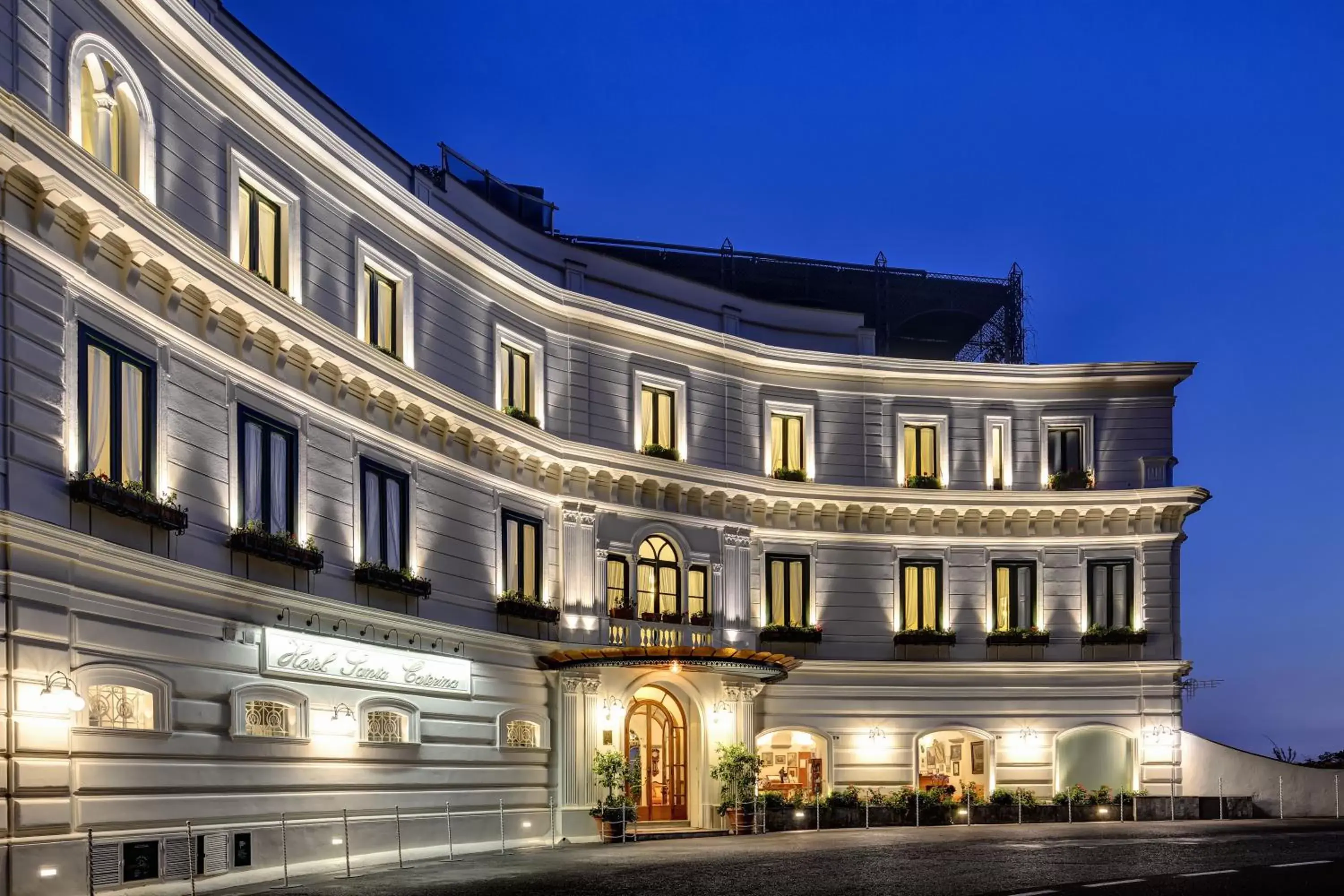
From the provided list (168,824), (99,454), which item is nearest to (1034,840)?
(168,824)

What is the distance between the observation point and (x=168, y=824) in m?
21.5

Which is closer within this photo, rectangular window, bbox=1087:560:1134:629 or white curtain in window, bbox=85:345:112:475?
white curtain in window, bbox=85:345:112:475

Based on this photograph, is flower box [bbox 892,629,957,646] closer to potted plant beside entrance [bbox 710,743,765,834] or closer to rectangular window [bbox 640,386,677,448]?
potted plant beside entrance [bbox 710,743,765,834]

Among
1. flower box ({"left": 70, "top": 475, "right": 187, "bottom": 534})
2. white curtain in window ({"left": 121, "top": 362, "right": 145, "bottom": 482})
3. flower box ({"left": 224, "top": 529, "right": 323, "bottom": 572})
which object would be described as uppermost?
white curtain in window ({"left": 121, "top": 362, "right": 145, "bottom": 482})

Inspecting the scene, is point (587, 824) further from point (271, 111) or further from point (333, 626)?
point (271, 111)

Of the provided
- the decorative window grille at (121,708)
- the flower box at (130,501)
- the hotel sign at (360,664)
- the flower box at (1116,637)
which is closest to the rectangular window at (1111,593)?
the flower box at (1116,637)

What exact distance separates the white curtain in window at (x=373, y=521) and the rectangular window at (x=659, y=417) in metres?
11.3

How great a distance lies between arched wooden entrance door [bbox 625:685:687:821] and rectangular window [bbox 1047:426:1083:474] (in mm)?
15339

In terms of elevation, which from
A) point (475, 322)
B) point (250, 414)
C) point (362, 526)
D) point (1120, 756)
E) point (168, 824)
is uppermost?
point (475, 322)

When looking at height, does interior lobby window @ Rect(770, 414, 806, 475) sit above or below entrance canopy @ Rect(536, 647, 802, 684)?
above

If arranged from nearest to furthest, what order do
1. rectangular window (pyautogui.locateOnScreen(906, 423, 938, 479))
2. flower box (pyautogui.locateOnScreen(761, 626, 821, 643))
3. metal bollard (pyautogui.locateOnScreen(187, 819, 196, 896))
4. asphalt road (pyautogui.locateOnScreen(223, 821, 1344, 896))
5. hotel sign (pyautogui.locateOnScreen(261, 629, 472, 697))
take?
metal bollard (pyautogui.locateOnScreen(187, 819, 196, 896)), asphalt road (pyautogui.locateOnScreen(223, 821, 1344, 896)), hotel sign (pyautogui.locateOnScreen(261, 629, 472, 697)), flower box (pyautogui.locateOnScreen(761, 626, 821, 643)), rectangular window (pyautogui.locateOnScreen(906, 423, 938, 479))

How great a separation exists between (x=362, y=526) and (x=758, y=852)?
10.3 metres

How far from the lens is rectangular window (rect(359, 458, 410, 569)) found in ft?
93.7

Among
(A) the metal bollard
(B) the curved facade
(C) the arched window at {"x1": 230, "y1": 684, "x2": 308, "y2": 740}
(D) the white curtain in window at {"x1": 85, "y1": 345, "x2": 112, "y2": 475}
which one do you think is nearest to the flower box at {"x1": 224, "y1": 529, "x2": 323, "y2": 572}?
(B) the curved facade
